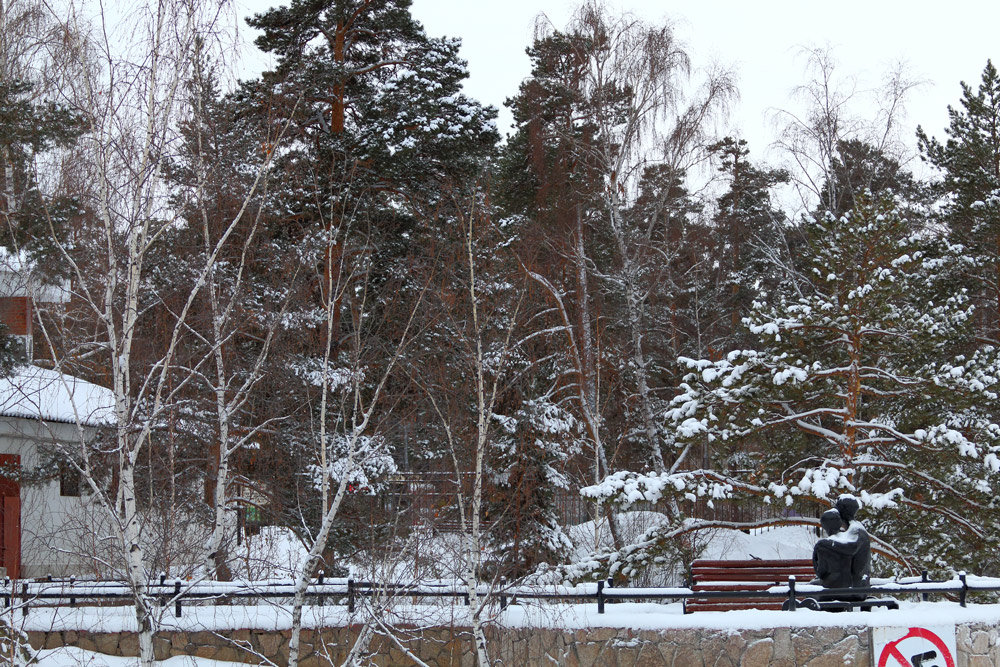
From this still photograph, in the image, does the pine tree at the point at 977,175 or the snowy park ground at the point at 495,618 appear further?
the pine tree at the point at 977,175

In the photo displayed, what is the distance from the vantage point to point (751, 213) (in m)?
29.1

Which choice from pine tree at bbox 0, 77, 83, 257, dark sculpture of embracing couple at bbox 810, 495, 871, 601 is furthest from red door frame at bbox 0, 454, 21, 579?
dark sculpture of embracing couple at bbox 810, 495, 871, 601

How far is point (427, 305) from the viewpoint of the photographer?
12.5m

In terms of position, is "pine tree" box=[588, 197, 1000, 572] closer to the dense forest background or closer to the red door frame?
the dense forest background

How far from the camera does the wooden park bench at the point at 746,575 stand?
1044cm

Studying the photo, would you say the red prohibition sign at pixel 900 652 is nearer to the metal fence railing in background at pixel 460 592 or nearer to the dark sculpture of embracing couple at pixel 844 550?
the metal fence railing in background at pixel 460 592

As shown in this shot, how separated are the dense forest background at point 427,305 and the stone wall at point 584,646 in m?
0.98

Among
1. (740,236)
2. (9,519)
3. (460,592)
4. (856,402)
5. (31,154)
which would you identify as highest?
(740,236)

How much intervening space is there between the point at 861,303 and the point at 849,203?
1280cm

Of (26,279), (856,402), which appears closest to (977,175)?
(856,402)

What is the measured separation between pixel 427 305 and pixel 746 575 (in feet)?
17.9

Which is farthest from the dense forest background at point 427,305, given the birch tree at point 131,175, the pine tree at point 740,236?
the pine tree at point 740,236

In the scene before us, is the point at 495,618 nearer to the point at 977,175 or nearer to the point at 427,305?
the point at 427,305

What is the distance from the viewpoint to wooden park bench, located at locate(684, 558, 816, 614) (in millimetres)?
10438
